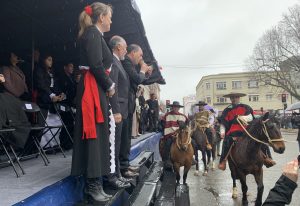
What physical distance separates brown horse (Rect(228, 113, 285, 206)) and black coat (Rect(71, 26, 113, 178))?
481 centimetres

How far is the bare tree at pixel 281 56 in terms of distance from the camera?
44250 millimetres

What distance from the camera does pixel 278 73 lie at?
168ft

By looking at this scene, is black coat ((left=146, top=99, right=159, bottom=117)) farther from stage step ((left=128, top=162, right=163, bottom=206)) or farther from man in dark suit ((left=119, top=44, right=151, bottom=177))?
stage step ((left=128, top=162, right=163, bottom=206))

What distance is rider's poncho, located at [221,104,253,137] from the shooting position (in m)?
8.75

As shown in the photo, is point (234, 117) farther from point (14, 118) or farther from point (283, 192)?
point (283, 192)

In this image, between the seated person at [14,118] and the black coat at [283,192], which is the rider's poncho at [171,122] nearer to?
the seated person at [14,118]

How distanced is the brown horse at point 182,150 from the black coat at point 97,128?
23.0ft

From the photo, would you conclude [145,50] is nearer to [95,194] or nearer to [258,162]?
[258,162]

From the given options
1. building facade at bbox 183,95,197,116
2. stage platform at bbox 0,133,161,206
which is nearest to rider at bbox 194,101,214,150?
stage platform at bbox 0,133,161,206

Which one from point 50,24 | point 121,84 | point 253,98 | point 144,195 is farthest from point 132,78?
point 253,98

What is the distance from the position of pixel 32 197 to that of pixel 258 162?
6.18 meters

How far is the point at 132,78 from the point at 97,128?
5.05ft

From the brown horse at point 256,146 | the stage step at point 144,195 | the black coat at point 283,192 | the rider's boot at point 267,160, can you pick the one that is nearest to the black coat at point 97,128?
the stage step at point 144,195

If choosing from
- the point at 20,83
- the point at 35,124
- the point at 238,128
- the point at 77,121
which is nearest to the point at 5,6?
the point at 20,83
